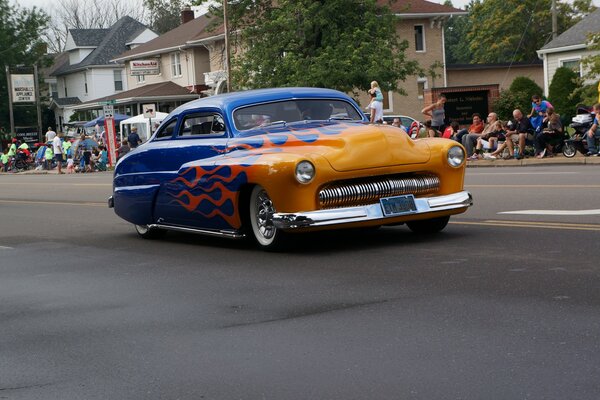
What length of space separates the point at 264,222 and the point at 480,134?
1788 cm

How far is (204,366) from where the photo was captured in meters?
5.89

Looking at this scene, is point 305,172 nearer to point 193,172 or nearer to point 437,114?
point 193,172

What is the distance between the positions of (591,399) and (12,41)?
93.9m

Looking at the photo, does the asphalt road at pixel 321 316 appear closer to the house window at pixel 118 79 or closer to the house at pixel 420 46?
the house at pixel 420 46

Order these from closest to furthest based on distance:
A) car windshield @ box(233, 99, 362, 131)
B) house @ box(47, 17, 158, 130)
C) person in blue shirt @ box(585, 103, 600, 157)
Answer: car windshield @ box(233, 99, 362, 131) < person in blue shirt @ box(585, 103, 600, 157) < house @ box(47, 17, 158, 130)

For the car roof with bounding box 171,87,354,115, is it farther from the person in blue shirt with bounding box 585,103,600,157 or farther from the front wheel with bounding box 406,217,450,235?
the person in blue shirt with bounding box 585,103,600,157

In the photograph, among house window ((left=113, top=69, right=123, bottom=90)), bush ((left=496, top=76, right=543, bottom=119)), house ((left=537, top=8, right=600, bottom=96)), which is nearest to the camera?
bush ((left=496, top=76, right=543, bottom=119))

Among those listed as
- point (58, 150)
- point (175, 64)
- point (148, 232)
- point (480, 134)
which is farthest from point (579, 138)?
point (175, 64)

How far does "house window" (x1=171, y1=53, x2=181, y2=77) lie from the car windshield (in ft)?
205

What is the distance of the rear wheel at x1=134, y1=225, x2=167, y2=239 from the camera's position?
12.9 meters

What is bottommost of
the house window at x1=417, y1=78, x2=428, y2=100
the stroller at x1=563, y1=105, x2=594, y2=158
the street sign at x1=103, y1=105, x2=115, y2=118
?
the stroller at x1=563, y1=105, x2=594, y2=158

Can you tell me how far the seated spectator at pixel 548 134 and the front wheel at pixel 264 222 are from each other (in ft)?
51.8

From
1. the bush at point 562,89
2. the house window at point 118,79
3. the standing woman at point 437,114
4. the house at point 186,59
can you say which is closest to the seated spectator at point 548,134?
the standing woman at point 437,114

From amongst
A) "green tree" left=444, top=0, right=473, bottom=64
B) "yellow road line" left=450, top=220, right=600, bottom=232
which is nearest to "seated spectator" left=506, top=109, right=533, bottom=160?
"yellow road line" left=450, top=220, right=600, bottom=232
